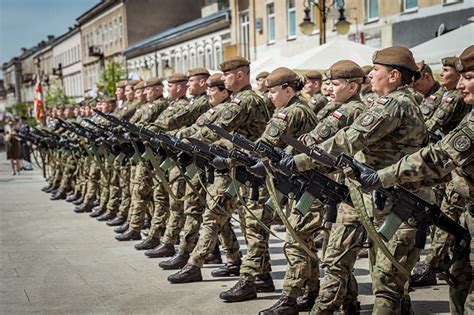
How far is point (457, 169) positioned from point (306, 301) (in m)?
2.28

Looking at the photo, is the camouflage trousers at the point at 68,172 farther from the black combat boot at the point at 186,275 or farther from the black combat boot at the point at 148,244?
the black combat boot at the point at 186,275

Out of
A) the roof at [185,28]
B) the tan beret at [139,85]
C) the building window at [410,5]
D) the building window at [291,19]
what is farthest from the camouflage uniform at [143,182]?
the roof at [185,28]

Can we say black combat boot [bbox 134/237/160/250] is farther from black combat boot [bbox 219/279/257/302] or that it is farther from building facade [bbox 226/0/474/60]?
building facade [bbox 226/0/474/60]

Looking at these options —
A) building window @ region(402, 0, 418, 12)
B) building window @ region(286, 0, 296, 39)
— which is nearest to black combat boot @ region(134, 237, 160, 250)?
building window @ region(402, 0, 418, 12)

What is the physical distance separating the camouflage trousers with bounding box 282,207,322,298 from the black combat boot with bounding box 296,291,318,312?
23 centimetres

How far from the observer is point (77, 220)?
12.0m

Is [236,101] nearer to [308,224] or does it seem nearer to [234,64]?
[234,64]

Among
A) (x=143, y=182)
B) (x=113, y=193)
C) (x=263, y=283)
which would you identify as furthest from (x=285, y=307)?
(x=113, y=193)

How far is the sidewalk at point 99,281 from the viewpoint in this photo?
629 centimetres

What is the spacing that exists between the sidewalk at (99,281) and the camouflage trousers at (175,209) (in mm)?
351

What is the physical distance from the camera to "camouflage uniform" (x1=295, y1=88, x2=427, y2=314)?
14.8 feet

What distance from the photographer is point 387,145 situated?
4.78 metres

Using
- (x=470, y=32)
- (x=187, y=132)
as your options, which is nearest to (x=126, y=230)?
(x=187, y=132)

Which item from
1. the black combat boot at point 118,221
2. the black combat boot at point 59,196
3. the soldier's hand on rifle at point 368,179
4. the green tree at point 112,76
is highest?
the green tree at point 112,76
